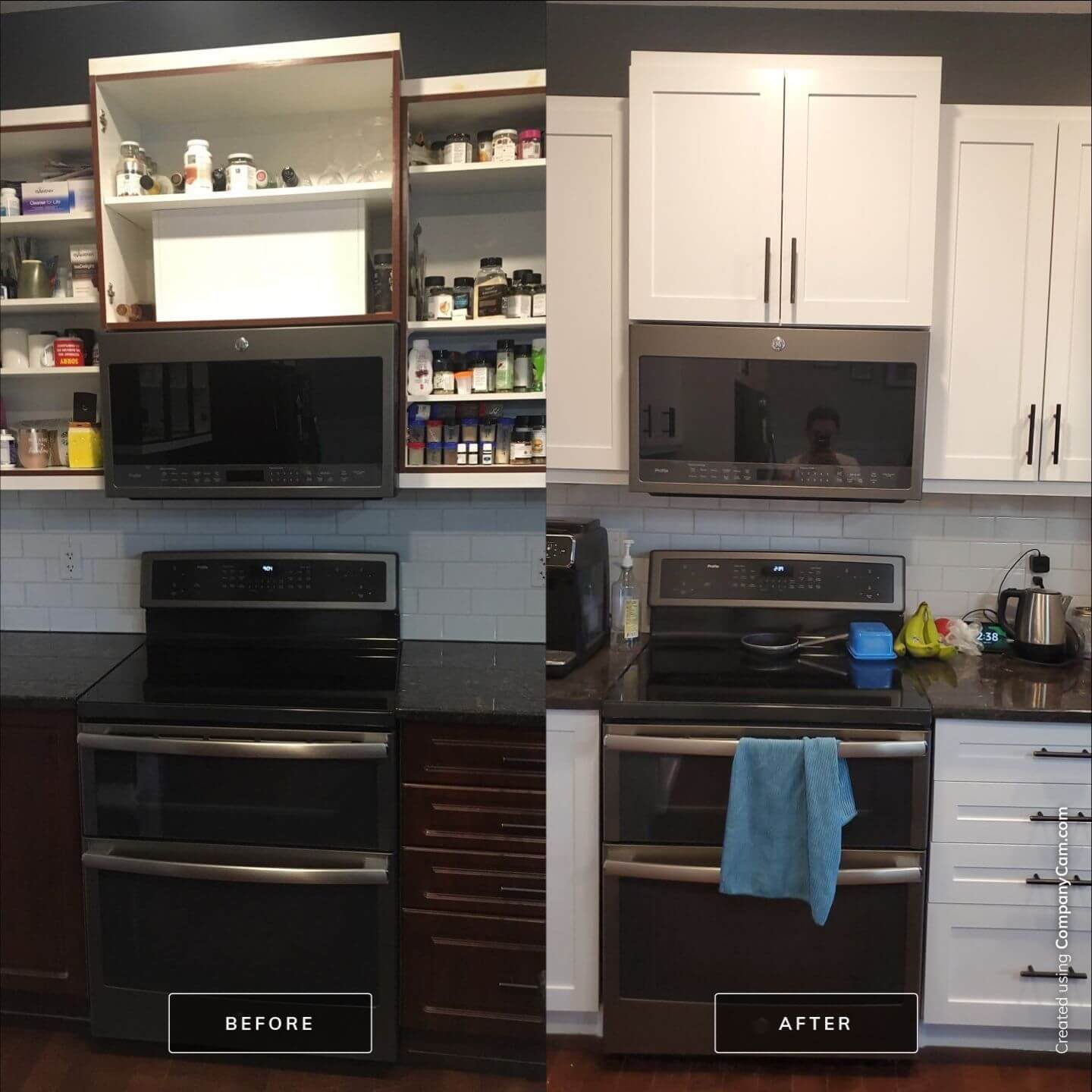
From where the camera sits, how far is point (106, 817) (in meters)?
0.21

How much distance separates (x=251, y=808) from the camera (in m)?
0.21

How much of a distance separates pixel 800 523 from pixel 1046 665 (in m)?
0.43

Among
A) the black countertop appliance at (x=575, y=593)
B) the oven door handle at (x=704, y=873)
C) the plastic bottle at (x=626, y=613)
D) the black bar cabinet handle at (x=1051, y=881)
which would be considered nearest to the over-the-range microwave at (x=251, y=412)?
the black countertop appliance at (x=575, y=593)

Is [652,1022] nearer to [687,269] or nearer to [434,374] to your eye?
[687,269]

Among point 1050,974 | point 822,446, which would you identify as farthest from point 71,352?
point 1050,974

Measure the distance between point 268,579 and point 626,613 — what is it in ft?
3.99

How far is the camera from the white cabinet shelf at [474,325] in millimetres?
173

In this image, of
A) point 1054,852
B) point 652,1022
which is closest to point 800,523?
point 1054,852

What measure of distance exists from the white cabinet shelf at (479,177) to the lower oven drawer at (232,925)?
0.52 ft

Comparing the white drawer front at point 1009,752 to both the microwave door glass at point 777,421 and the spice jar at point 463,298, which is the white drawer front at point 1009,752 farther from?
the spice jar at point 463,298

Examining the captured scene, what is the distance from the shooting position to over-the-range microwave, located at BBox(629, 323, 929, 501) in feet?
3.99

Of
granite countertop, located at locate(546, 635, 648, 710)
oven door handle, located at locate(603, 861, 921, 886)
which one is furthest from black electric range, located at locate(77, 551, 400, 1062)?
oven door handle, located at locate(603, 861, 921, 886)

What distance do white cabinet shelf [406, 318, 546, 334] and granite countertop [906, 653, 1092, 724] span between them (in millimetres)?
1072

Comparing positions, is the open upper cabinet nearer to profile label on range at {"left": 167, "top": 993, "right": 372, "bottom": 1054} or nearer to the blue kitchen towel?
profile label on range at {"left": 167, "top": 993, "right": 372, "bottom": 1054}
